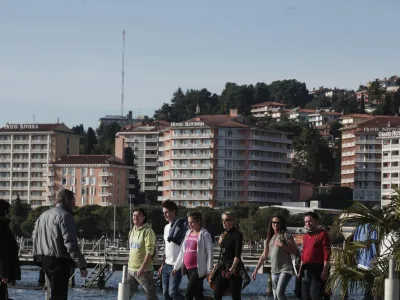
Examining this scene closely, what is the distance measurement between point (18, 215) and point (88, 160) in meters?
21.5

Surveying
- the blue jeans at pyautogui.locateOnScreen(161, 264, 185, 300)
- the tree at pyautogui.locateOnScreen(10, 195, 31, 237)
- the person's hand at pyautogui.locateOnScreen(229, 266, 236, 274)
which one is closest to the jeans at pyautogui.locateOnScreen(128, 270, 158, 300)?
the blue jeans at pyautogui.locateOnScreen(161, 264, 185, 300)

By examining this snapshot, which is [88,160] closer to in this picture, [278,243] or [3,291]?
[278,243]

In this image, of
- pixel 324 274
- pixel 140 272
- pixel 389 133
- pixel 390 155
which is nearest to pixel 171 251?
pixel 140 272

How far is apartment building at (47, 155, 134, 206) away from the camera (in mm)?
178250

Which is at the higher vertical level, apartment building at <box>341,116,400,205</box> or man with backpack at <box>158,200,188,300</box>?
apartment building at <box>341,116,400,205</box>

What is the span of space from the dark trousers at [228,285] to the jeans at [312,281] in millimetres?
915

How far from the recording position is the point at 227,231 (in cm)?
1642

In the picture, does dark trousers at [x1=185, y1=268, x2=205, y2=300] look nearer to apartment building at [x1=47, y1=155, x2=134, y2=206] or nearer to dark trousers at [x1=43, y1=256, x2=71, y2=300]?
dark trousers at [x1=43, y1=256, x2=71, y2=300]

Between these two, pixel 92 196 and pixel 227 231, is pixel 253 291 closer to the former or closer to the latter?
pixel 227 231

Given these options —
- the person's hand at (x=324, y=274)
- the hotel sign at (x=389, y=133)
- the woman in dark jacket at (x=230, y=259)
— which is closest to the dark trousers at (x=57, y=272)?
the woman in dark jacket at (x=230, y=259)

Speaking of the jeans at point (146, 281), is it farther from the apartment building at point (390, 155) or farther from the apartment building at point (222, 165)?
the apartment building at point (222, 165)

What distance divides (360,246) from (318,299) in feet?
7.24

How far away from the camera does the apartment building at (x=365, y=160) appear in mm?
182875

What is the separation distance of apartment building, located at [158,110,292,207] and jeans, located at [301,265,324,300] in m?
160
